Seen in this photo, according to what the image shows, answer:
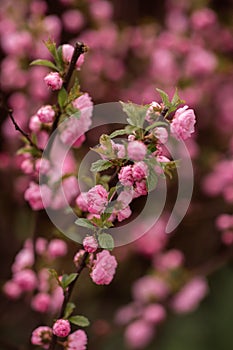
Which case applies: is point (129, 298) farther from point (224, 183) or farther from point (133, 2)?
point (133, 2)

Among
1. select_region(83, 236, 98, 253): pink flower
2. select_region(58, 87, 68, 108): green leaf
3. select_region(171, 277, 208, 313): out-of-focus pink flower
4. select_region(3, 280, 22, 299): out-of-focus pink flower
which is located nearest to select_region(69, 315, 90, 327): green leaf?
select_region(83, 236, 98, 253): pink flower

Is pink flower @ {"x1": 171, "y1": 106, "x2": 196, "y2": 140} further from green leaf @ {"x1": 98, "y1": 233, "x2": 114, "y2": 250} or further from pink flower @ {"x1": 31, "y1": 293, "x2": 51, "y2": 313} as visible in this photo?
pink flower @ {"x1": 31, "y1": 293, "x2": 51, "y2": 313}

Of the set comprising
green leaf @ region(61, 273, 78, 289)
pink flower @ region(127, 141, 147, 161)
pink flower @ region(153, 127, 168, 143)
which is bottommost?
green leaf @ region(61, 273, 78, 289)

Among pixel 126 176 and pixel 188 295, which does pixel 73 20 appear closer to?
pixel 188 295

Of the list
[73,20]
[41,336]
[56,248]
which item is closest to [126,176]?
[41,336]

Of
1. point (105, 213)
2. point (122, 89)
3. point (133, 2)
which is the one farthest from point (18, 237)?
point (133, 2)

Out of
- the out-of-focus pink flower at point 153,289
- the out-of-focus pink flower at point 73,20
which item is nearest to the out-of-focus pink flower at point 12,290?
the out-of-focus pink flower at point 153,289

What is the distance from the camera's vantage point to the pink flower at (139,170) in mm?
812

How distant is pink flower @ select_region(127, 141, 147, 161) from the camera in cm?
79

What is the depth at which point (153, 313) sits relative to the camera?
1778 mm

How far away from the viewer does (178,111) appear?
873 millimetres

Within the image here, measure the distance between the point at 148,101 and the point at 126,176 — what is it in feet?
4.07

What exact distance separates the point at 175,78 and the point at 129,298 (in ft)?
2.74

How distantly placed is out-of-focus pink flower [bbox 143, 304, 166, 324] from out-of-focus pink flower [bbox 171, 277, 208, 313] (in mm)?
58
